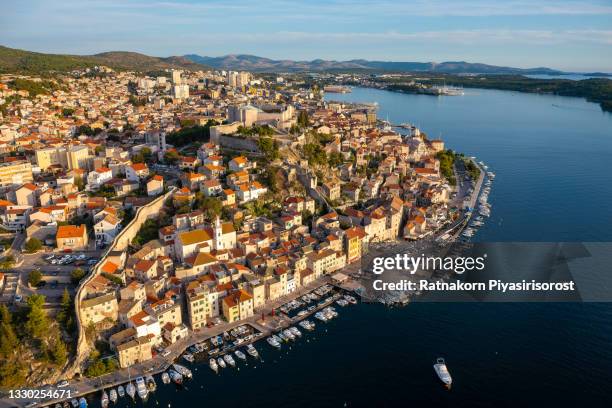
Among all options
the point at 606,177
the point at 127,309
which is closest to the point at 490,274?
the point at 127,309

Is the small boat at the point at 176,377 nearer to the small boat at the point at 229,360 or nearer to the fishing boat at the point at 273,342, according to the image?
the small boat at the point at 229,360

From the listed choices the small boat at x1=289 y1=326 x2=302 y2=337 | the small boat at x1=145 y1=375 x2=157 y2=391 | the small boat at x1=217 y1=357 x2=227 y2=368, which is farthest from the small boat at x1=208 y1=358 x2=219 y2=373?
the small boat at x1=289 y1=326 x2=302 y2=337

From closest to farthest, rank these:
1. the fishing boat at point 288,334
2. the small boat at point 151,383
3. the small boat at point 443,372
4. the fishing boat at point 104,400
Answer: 1. the fishing boat at point 104,400
2. the small boat at point 151,383
3. the small boat at point 443,372
4. the fishing boat at point 288,334

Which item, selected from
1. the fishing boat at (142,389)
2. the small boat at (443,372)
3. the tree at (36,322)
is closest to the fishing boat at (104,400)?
the fishing boat at (142,389)

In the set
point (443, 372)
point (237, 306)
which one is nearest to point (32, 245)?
point (237, 306)

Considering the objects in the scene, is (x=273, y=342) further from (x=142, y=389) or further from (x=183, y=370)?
(x=142, y=389)

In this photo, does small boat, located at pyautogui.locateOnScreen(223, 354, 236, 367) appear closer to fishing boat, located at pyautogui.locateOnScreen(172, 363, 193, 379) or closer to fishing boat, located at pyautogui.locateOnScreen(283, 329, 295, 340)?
fishing boat, located at pyautogui.locateOnScreen(172, 363, 193, 379)
